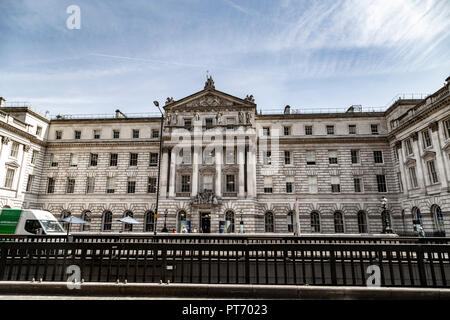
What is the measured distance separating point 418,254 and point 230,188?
28.3 m

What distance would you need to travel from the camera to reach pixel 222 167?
34.5 m

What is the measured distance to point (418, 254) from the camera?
6.36 metres

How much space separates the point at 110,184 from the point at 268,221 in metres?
23.2

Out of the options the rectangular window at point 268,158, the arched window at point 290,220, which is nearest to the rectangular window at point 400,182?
the arched window at point 290,220

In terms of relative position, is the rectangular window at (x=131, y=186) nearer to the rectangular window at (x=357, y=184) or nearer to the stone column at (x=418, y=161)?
the rectangular window at (x=357, y=184)

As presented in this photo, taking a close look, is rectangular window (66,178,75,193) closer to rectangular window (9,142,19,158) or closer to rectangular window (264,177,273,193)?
rectangular window (9,142,19,158)

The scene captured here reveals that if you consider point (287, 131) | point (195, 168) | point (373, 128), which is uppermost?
point (373, 128)

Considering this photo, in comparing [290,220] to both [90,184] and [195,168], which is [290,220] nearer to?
[195,168]

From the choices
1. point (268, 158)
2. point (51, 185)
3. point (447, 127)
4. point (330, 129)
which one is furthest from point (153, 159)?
point (447, 127)

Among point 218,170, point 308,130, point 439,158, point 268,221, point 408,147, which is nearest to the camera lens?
point 439,158

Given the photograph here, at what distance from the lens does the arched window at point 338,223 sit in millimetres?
33188

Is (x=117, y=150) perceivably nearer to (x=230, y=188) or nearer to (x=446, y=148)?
(x=230, y=188)

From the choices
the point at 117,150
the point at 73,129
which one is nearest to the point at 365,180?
the point at 117,150

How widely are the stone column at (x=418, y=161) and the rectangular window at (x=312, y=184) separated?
37.4ft
